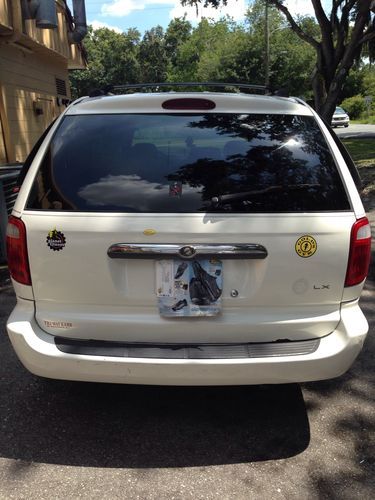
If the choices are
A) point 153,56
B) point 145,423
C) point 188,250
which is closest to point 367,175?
point 145,423

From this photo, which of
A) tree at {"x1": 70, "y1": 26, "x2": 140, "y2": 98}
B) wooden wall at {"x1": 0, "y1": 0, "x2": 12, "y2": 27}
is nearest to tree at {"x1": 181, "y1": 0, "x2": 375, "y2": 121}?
wooden wall at {"x1": 0, "y1": 0, "x2": 12, "y2": 27}

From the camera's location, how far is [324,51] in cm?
1112

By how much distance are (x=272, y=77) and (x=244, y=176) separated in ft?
146

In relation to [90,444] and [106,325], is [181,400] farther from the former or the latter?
[106,325]

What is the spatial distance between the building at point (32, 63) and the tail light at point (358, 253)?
23.4 feet

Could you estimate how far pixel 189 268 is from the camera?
2492 mm

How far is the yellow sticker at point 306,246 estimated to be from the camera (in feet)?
8.07

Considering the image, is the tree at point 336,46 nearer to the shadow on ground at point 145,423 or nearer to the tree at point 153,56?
the shadow on ground at point 145,423

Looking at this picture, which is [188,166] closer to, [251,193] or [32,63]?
[251,193]

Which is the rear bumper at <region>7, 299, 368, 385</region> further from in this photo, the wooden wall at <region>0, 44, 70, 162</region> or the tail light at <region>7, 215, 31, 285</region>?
the wooden wall at <region>0, 44, 70, 162</region>

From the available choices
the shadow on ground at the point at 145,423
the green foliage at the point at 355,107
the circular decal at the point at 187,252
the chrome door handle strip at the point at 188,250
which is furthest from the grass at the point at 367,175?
the green foliage at the point at 355,107

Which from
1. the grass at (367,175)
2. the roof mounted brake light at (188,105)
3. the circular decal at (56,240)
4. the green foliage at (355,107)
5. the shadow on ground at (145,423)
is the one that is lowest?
the green foliage at (355,107)

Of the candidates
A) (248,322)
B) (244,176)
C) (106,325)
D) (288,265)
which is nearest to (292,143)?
(244,176)

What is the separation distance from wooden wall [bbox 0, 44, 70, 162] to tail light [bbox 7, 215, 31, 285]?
23.0 feet
